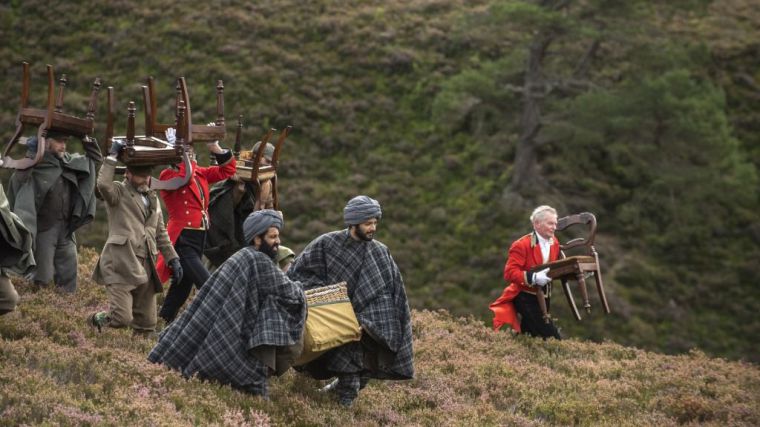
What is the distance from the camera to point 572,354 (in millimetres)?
12938

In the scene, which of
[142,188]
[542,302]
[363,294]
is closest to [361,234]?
[363,294]

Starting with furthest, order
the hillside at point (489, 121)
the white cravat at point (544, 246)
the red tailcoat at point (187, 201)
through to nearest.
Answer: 1. the hillside at point (489, 121)
2. the white cravat at point (544, 246)
3. the red tailcoat at point (187, 201)

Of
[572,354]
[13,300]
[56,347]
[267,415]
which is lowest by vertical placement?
[572,354]

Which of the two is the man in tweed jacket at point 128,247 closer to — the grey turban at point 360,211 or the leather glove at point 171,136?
the leather glove at point 171,136

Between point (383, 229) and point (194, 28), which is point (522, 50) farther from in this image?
point (194, 28)

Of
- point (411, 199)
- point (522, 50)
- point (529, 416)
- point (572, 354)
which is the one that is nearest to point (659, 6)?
point (522, 50)

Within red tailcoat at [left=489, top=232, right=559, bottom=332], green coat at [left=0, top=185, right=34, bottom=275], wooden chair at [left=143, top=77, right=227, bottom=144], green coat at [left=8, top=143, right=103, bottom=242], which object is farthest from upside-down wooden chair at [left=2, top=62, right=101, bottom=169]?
red tailcoat at [left=489, top=232, right=559, bottom=332]

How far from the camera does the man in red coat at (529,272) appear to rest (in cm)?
1227

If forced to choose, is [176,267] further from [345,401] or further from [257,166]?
[345,401]

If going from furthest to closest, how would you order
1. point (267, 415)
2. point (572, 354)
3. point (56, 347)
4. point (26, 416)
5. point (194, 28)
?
1. point (194, 28)
2. point (572, 354)
3. point (56, 347)
4. point (267, 415)
5. point (26, 416)

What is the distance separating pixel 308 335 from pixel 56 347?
2426mm

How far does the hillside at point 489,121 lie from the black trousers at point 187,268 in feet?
47.7

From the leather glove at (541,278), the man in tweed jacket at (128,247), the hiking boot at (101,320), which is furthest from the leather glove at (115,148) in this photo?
the leather glove at (541,278)

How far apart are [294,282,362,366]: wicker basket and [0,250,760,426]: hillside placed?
22.0 inches
